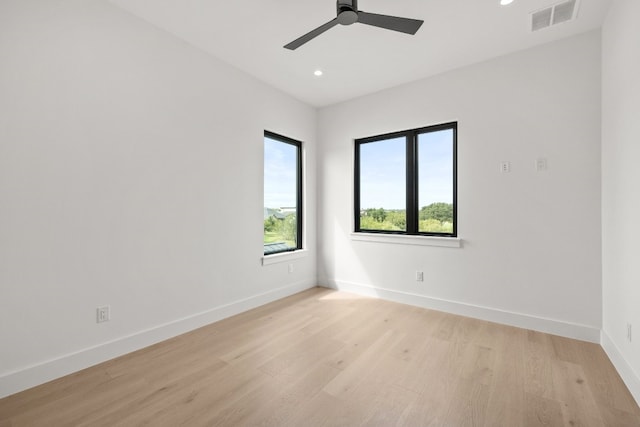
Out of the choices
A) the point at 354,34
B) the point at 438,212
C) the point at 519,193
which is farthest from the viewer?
the point at 438,212

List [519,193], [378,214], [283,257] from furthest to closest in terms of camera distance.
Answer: [378,214] < [283,257] < [519,193]

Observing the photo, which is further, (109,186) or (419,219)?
(419,219)

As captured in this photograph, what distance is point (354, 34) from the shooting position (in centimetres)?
264

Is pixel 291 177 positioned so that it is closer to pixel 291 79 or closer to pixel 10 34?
pixel 291 79

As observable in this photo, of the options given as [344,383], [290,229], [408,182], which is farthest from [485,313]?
[290,229]

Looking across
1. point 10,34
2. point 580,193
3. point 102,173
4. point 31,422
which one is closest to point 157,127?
point 102,173

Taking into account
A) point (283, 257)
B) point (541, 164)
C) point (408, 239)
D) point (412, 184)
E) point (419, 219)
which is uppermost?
point (541, 164)

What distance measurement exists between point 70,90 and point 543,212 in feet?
13.4

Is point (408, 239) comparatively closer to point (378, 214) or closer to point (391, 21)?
point (378, 214)

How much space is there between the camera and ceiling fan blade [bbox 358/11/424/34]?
1868 mm

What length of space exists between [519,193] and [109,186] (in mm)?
3700

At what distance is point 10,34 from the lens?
184cm

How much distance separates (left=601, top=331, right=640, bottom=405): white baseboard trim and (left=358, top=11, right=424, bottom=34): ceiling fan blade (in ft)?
8.49

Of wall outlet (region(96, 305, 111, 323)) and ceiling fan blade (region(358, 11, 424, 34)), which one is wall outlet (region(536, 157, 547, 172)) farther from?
wall outlet (region(96, 305, 111, 323))
